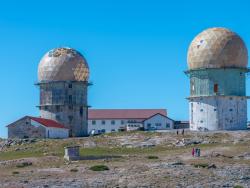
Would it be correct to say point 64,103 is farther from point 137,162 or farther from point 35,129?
point 137,162

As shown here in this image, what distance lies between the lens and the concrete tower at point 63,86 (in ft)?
287

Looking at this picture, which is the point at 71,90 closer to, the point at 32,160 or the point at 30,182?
the point at 32,160

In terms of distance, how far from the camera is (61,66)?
286 ft

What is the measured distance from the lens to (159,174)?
157ft

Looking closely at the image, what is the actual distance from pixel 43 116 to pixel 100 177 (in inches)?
1709

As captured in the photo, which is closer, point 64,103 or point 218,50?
point 218,50

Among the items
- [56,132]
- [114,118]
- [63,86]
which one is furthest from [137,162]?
[114,118]

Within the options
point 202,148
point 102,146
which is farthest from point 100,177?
point 102,146

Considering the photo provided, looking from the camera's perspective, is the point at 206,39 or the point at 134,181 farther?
the point at 206,39

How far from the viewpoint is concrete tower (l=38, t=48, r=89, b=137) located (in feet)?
287

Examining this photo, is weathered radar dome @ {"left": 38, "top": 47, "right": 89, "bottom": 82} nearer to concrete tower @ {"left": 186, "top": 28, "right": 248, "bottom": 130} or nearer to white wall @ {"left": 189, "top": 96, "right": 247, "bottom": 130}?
concrete tower @ {"left": 186, "top": 28, "right": 248, "bottom": 130}

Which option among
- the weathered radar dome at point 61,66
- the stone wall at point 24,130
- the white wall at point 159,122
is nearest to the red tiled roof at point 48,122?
the stone wall at point 24,130

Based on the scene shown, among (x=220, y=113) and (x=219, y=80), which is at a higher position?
(x=219, y=80)

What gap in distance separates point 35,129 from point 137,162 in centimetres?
3038
